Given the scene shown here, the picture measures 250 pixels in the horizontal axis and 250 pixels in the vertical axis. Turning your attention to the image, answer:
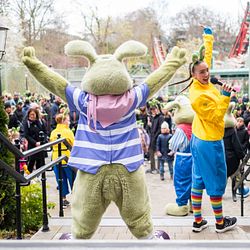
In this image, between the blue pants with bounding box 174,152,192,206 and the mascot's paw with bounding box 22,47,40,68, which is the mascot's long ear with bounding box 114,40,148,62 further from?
the blue pants with bounding box 174,152,192,206

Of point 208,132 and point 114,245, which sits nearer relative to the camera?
point 114,245

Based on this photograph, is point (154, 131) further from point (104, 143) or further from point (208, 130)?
point (104, 143)

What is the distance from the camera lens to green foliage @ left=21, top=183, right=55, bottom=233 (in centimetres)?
501

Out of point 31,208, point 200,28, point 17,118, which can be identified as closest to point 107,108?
point 31,208

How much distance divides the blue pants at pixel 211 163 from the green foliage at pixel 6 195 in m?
2.01

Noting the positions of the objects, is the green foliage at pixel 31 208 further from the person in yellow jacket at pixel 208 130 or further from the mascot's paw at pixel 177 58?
the mascot's paw at pixel 177 58

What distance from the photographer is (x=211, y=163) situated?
173 inches

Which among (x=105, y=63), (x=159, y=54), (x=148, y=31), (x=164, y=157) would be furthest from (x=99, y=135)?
(x=148, y=31)

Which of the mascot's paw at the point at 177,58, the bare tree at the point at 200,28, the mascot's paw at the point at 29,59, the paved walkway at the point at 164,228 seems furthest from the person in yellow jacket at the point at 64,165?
the bare tree at the point at 200,28

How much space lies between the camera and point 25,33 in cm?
3681

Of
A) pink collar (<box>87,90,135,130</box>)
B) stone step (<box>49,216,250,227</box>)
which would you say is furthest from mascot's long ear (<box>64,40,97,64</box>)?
stone step (<box>49,216,250,227</box>)

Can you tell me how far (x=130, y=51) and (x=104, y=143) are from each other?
0.75 metres

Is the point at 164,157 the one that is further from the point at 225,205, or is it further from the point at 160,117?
the point at 225,205

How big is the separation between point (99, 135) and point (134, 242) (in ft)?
6.64
